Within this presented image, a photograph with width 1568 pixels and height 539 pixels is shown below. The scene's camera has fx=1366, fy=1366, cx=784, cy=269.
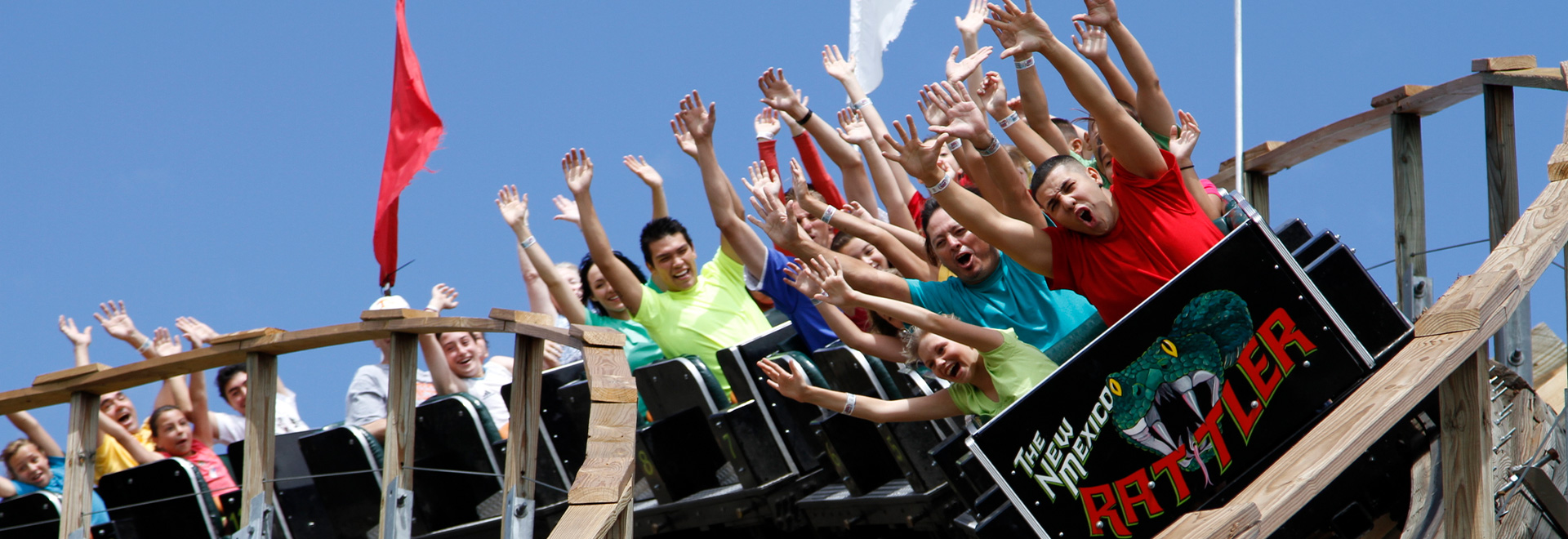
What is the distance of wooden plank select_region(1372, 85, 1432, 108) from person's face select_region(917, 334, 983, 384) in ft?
7.05

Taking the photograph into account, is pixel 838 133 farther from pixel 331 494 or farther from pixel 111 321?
pixel 111 321

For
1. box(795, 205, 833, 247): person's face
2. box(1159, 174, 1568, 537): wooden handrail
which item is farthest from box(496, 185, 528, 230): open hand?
box(1159, 174, 1568, 537): wooden handrail

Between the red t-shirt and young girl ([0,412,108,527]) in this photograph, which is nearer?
the red t-shirt

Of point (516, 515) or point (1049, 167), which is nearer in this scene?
point (1049, 167)

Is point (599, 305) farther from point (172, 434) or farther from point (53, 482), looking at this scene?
point (53, 482)

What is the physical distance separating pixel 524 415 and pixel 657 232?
1951mm

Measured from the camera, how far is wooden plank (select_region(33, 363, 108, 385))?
4.96 metres

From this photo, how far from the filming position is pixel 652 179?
257 inches

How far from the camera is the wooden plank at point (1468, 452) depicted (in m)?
2.39

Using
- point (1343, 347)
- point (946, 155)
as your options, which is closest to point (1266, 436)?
point (1343, 347)

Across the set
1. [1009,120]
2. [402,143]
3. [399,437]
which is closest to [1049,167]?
[1009,120]

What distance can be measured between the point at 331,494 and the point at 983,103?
9.42 ft

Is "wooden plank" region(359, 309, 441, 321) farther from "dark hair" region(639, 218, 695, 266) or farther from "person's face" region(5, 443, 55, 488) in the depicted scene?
"person's face" region(5, 443, 55, 488)

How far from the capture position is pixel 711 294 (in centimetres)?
592
